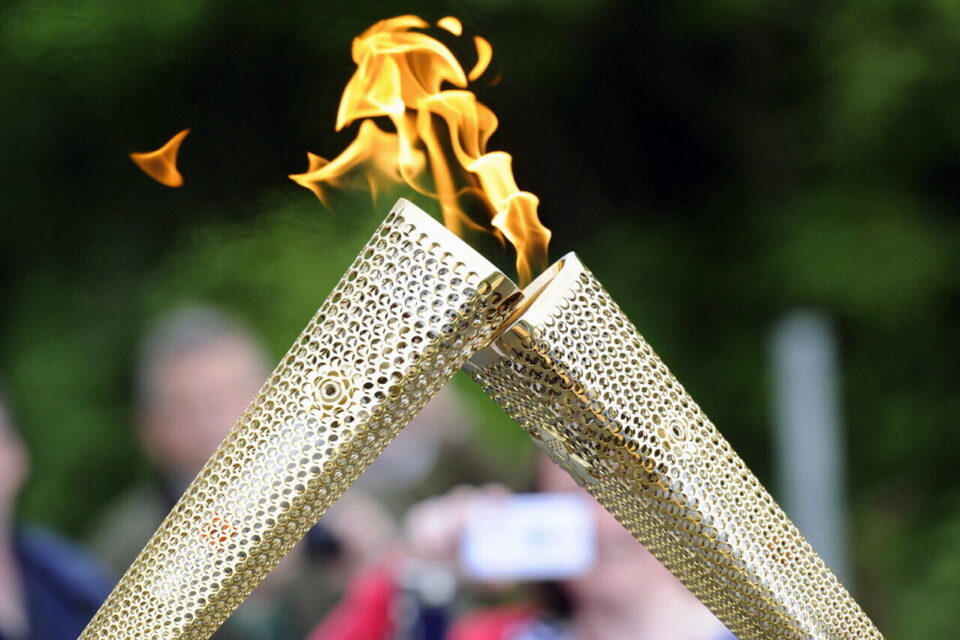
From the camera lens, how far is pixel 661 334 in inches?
214

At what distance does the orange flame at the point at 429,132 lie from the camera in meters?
1.38

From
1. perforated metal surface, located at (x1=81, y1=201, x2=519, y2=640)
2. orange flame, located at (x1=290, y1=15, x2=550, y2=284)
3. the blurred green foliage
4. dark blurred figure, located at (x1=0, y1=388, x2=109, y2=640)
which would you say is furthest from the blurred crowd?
perforated metal surface, located at (x1=81, y1=201, x2=519, y2=640)

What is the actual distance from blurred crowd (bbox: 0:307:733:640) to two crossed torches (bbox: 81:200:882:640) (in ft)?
5.14

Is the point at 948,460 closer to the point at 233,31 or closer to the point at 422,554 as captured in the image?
the point at 422,554

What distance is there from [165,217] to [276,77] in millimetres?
700

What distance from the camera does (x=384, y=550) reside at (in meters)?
3.50

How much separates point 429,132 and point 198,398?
7.50ft

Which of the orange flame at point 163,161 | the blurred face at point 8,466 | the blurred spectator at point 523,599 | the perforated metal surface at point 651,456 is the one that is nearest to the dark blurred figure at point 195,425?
the blurred spectator at point 523,599

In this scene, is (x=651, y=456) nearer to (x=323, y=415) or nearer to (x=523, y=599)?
(x=323, y=415)

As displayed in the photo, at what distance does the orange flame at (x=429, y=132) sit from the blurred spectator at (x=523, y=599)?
1.51 metres

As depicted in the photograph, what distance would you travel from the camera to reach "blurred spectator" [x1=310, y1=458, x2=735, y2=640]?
9.56 ft

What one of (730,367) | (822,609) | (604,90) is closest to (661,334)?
(730,367)

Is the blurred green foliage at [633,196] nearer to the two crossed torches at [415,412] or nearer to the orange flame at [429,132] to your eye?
the orange flame at [429,132]

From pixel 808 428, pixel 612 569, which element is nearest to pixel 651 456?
pixel 612 569
